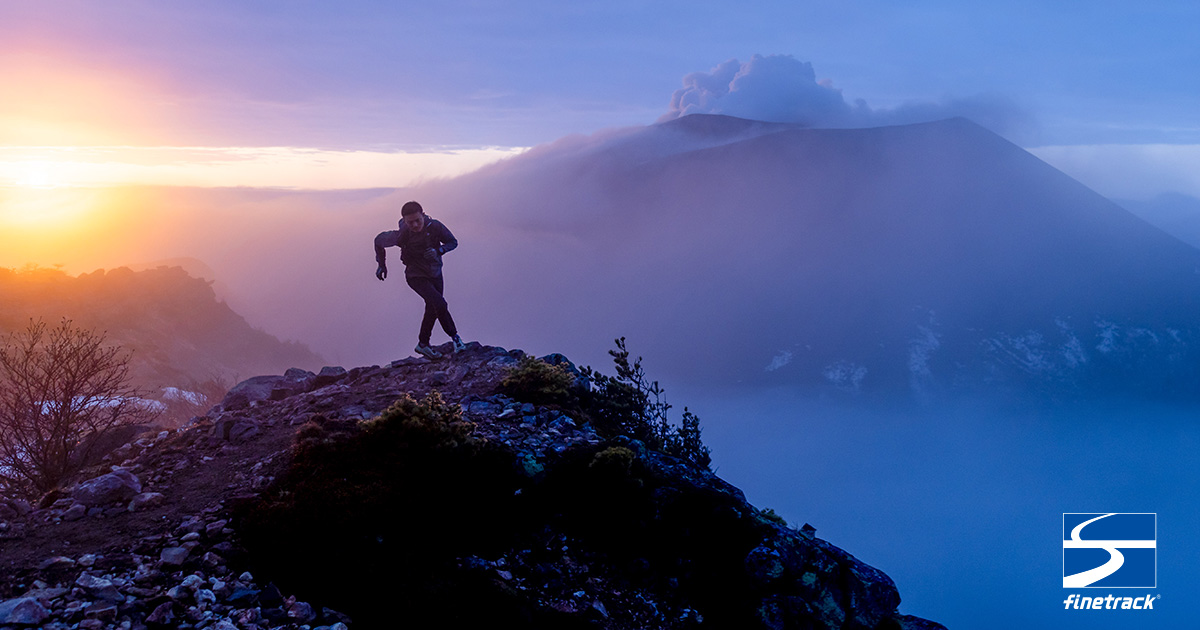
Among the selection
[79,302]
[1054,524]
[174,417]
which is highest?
[79,302]

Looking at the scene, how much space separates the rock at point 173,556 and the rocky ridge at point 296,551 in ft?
0.06

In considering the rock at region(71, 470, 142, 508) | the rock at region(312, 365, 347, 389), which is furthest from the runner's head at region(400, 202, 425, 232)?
the rock at region(71, 470, 142, 508)

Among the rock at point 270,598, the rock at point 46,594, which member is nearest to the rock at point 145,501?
the rock at point 46,594

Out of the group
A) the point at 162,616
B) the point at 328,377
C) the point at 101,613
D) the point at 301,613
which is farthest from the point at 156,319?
the point at 301,613

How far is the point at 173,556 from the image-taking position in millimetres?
8203

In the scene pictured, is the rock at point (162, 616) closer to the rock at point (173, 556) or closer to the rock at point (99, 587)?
the rock at point (99, 587)

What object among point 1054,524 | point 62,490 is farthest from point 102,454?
point 1054,524

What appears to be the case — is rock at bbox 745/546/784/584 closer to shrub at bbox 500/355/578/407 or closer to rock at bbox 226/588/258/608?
shrub at bbox 500/355/578/407

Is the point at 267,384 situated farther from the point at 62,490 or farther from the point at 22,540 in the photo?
the point at 22,540

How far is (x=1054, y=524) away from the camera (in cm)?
19950

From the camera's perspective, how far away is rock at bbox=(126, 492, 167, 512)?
30.8 feet

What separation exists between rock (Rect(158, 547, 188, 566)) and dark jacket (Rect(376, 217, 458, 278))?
8923 mm

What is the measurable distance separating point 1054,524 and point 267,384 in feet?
A: 778

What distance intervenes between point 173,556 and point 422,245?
957 cm
